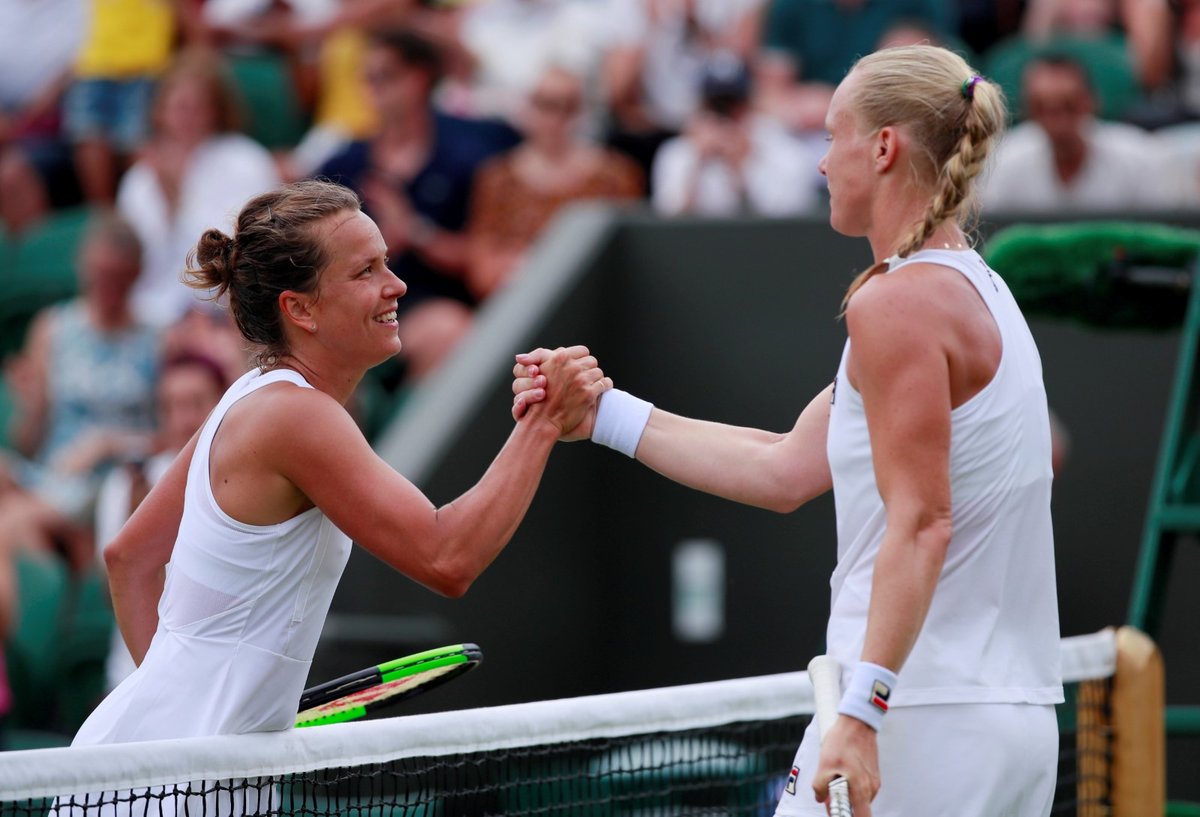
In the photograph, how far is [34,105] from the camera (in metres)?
10.2

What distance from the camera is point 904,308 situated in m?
2.53

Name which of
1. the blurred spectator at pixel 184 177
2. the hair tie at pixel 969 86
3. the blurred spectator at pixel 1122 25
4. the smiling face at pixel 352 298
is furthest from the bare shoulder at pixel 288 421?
the blurred spectator at pixel 1122 25

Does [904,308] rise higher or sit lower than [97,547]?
lower

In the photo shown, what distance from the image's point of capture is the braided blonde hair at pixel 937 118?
264cm

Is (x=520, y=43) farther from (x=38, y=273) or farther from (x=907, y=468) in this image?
(x=907, y=468)

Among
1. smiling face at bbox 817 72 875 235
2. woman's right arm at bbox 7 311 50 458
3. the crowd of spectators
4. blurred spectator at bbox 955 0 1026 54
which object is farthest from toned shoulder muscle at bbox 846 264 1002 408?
blurred spectator at bbox 955 0 1026 54

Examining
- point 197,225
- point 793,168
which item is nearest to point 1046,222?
point 793,168

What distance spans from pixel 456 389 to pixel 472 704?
1.30 metres

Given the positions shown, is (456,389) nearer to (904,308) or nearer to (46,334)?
(46,334)

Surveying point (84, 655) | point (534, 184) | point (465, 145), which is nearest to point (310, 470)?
point (84, 655)

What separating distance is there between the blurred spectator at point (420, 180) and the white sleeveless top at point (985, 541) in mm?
5294

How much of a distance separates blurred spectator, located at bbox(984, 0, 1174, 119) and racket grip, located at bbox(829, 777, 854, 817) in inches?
229

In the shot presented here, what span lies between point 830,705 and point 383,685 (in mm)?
967

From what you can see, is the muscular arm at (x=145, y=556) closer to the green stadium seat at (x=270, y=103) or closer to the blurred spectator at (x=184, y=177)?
the blurred spectator at (x=184, y=177)
